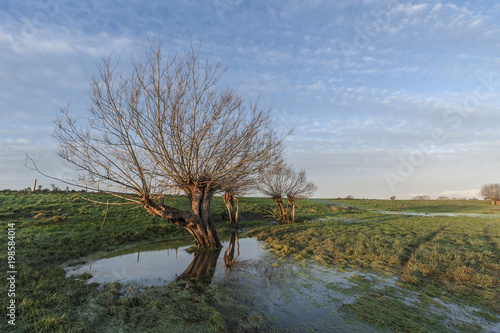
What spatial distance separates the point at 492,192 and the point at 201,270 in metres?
106

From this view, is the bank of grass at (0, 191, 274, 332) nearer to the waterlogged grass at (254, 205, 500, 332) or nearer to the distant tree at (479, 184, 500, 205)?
the waterlogged grass at (254, 205, 500, 332)

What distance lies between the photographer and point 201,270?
8547 mm

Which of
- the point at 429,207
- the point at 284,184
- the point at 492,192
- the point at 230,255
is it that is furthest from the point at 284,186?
the point at 492,192

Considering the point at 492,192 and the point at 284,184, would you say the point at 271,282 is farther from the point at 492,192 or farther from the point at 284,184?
the point at 492,192

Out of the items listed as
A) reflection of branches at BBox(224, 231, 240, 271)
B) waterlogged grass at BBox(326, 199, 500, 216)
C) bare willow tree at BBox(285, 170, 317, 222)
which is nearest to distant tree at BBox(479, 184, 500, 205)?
waterlogged grass at BBox(326, 199, 500, 216)

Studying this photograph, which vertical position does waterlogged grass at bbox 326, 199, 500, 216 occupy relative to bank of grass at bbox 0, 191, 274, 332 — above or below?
below

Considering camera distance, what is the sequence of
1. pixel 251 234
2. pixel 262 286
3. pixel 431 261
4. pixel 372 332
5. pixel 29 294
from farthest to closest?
pixel 251 234, pixel 431 261, pixel 262 286, pixel 29 294, pixel 372 332

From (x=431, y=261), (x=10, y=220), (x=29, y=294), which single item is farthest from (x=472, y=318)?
(x=10, y=220)

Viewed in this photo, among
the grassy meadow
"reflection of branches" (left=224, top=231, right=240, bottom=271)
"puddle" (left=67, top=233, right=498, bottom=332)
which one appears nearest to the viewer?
the grassy meadow

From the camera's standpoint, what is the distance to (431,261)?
9.31 meters

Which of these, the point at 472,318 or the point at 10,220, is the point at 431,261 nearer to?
the point at 472,318

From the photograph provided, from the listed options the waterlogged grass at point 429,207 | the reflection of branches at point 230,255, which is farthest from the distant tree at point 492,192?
the reflection of branches at point 230,255

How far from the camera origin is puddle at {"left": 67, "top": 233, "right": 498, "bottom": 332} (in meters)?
4.97

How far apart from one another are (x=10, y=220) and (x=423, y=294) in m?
22.5
